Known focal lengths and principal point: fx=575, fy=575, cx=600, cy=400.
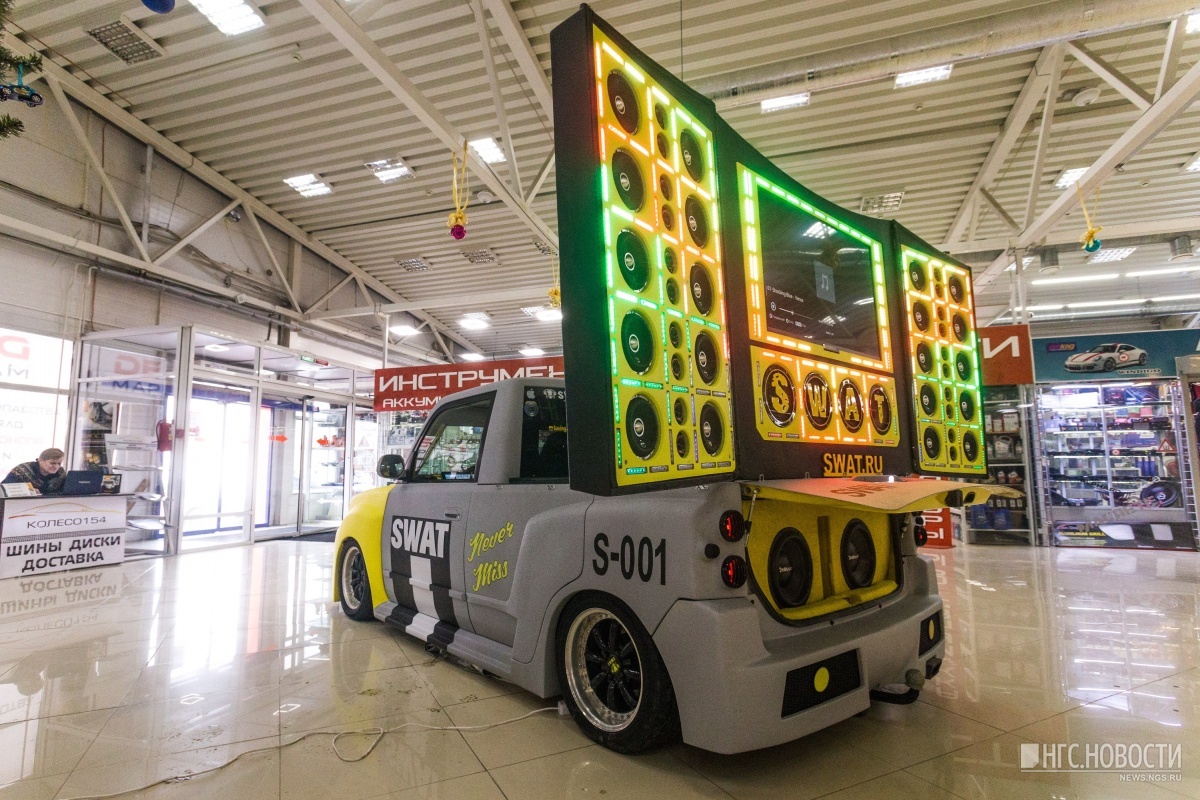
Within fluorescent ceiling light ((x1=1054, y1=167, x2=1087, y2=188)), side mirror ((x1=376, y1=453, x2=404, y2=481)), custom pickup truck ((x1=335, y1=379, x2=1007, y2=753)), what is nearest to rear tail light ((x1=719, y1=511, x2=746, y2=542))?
custom pickup truck ((x1=335, y1=379, x2=1007, y2=753))

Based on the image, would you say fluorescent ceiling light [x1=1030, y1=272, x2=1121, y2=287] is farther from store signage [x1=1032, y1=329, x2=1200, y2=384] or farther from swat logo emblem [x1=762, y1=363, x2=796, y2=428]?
swat logo emblem [x1=762, y1=363, x2=796, y2=428]

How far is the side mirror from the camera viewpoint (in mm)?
3482

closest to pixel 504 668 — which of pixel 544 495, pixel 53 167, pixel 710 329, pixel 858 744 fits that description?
pixel 544 495

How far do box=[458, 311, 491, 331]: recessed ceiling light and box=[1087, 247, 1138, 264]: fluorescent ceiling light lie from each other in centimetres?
1231

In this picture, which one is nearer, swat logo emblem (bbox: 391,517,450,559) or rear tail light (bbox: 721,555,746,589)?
rear tail light (bbox: 721,555,746,589)

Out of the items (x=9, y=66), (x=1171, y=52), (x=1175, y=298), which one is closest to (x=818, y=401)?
(x=9, y=66)

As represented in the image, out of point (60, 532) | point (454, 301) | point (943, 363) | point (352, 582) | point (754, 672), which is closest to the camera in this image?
point (754, 672)

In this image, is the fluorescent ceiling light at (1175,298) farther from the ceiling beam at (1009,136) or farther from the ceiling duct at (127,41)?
the ceiling duct at (127,41)

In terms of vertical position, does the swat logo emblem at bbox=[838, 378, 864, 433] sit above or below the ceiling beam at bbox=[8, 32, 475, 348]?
below

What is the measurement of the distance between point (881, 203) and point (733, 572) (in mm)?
8640

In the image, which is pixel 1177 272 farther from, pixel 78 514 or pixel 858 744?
pixel 78 514

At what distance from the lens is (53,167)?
691cm

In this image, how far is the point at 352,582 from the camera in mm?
4203

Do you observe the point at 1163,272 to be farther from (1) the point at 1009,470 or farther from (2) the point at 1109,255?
(1) the point at 1009,470
